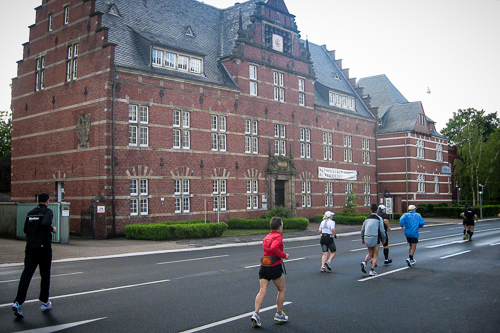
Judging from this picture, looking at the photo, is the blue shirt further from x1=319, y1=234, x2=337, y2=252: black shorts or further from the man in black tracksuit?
the man in black tracksuit

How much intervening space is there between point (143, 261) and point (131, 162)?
1140cm

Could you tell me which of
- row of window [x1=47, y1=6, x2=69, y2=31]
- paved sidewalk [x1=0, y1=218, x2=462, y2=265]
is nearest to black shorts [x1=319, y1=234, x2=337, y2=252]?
paved sidewalk [x1=0, y1=218, x2=462, y2=265]

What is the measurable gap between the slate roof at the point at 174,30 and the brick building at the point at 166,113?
4.3 inches

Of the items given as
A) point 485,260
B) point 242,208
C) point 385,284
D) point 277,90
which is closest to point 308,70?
point 277,90

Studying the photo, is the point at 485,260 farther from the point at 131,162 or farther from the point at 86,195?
the point at 86,195

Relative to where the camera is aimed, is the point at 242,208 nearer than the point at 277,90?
Yes

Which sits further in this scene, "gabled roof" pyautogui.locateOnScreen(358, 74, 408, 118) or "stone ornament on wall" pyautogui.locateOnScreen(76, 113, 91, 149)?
"gabled roof" pyautogui.locateOnScreen(358, 74, 408, 118)

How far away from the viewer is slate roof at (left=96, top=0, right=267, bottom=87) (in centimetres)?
2820

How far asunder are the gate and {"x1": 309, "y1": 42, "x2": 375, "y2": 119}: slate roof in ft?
77.3

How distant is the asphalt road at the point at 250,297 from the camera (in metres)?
7.46

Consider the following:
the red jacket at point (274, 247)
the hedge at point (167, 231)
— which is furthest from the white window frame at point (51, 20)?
the red jacket at point (274, 247)

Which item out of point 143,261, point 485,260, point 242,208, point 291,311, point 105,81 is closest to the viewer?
point 291,311

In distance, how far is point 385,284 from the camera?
36.1ft

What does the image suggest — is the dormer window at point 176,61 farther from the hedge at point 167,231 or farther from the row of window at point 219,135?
the hedge at point 167,231
